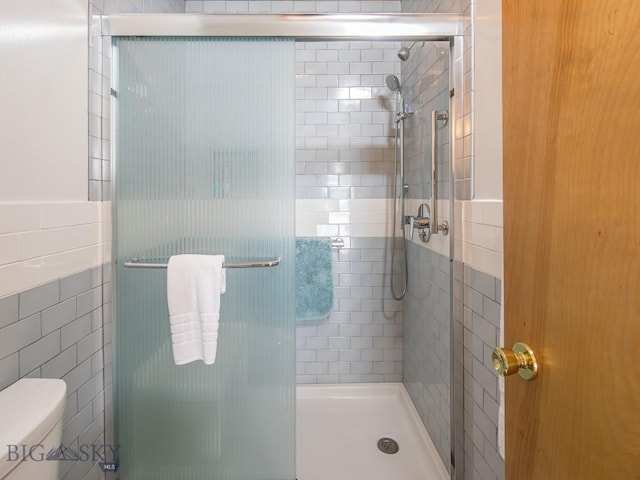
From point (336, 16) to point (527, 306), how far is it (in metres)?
1.23

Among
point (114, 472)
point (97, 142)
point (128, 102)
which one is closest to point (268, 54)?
point (128, 102)

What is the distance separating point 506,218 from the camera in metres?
0.68

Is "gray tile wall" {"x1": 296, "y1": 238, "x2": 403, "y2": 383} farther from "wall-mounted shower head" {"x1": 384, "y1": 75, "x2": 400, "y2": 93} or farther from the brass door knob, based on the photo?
the brass door knob

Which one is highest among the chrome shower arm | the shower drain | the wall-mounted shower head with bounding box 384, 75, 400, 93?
the wall-mounted shower head with bounding box 384, 75, 400, 93

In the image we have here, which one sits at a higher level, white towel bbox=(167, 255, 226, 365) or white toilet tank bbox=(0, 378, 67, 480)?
white towel bbox=(167, 255, 226, 365)

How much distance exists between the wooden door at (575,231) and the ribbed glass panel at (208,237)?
851 millimetres

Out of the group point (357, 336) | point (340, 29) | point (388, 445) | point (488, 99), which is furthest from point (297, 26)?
point (388, 445)

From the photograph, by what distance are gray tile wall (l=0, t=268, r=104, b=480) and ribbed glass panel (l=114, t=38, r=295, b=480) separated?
91 millimetres

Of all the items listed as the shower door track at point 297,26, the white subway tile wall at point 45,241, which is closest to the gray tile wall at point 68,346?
the white subway tile wall at point 45,241

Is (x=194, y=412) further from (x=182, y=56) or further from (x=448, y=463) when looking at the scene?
(x=182, y=56)

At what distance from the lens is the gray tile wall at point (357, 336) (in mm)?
2334

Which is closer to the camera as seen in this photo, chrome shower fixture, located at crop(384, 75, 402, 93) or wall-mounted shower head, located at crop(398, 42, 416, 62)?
wall-mounted shower head, located at crop(398, 42, 416, 62)

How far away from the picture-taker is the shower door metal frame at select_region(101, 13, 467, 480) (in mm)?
1271

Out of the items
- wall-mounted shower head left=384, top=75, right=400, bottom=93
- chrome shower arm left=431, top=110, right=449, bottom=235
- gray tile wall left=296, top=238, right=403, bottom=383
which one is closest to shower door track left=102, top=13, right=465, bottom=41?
chrome shower arm left=431, top=110, right=449, bottom=235
